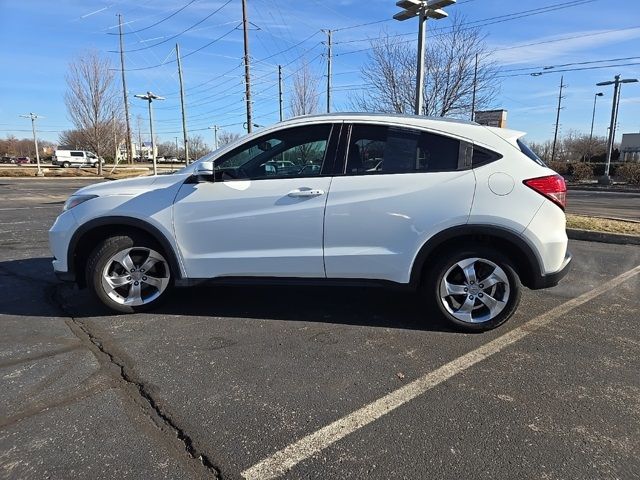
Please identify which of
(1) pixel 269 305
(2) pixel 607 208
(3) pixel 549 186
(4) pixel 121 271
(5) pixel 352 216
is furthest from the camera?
(2) pixel 607 208

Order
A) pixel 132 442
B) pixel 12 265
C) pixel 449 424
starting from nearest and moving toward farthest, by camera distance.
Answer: pixel 132 442
pixel 449 424
pixel 12 265

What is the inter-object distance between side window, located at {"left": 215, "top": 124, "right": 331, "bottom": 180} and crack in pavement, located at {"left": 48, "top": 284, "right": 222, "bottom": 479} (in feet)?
5.60

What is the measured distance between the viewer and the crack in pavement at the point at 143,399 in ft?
7.73

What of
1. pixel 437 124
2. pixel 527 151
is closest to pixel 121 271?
pixel 437 124

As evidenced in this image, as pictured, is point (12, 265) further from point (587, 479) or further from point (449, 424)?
point (587, 479)

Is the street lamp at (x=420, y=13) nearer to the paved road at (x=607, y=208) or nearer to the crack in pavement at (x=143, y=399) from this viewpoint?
the paved road at (x=607, y=208)

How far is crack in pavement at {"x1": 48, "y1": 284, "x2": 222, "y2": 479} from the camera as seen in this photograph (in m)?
2.36

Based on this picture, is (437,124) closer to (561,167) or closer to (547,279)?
(547,279)

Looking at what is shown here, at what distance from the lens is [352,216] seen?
12.8 ft

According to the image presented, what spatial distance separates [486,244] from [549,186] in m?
0.67

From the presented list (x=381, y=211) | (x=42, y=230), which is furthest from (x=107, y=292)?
(x=42, y=230)

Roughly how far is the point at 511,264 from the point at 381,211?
119 centimetres

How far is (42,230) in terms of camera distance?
31.5 ft

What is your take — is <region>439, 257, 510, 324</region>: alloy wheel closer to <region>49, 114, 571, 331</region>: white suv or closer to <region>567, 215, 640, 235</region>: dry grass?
<region>49, 114, 571, 331</region>: white suv
